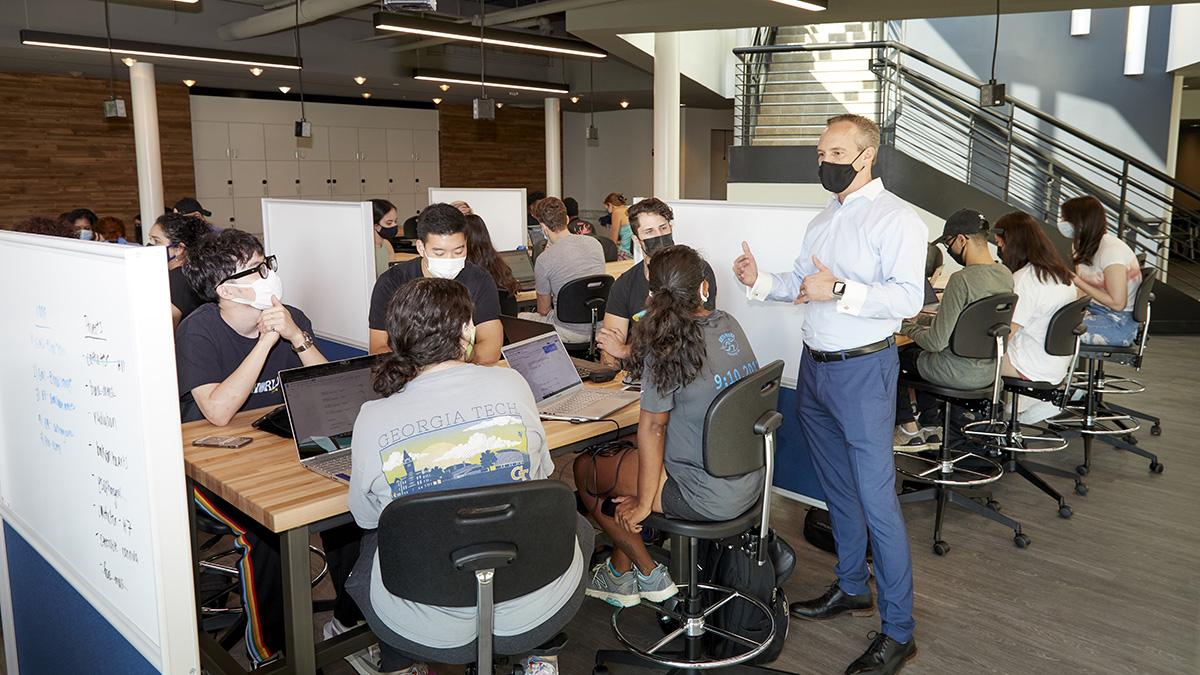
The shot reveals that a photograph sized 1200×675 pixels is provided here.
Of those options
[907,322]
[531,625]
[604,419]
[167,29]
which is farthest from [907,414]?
[167,29]

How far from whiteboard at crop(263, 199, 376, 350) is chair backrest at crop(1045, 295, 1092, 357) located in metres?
3.01

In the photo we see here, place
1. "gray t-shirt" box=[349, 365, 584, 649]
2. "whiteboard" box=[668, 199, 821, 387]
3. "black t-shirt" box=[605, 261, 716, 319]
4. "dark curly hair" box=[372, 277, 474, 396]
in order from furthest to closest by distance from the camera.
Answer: "black t-shirt" box=[605, 261, 716, 319] < "whiteboard" box=[668, 199, 821, 387] < "dark curly hair" box=[372, 277, 474, 396] < "gray t-shirt" box=[349, 365, 584, 649]

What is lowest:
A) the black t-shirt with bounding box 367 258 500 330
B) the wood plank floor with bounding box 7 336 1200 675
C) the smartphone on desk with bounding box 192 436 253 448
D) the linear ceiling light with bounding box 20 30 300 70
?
the wood plank floor with bounding box 7 336 1200 675

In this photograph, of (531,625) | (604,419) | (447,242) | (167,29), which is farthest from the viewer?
(167,29)

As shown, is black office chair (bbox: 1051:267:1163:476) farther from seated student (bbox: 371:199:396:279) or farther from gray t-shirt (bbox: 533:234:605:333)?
seated student (bbox: 371:199:396:279)

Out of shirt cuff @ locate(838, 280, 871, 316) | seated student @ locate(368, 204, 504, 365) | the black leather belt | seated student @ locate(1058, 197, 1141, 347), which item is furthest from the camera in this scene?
seated student @ locate(1058, 197, 1141, 347)

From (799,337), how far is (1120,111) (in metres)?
7.95

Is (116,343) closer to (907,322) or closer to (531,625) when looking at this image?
(531,625)

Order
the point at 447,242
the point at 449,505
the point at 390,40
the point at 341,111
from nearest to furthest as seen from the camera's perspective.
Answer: the point at 449,505
the point at 447,242
the point at 390,40
the point at 341,111

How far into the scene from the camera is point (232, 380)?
8.39ft

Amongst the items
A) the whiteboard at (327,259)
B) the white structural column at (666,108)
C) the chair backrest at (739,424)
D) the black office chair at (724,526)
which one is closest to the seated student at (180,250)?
the whiteboard at (327,259)

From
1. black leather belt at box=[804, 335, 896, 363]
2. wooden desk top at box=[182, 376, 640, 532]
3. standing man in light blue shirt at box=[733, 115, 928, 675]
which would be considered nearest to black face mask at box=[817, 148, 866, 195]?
standing man in light blue shirt at box=[733, 115, 928, 675]

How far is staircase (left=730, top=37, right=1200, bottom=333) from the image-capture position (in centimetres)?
745

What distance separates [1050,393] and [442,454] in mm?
3458
